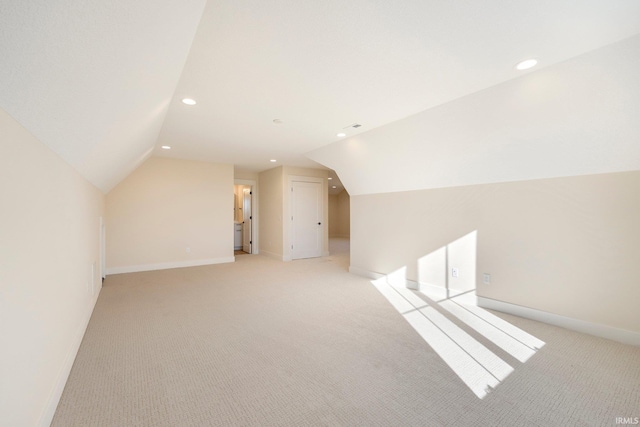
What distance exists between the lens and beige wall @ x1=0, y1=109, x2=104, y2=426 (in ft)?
3.65

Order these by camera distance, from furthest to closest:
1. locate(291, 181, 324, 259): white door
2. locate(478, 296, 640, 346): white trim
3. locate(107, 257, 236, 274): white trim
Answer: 1. locate(291, 181, 324, 259): white door
2. locate(107, 257, 236, 274): white trim
3. locate(478, 296, 640, 346): white trim

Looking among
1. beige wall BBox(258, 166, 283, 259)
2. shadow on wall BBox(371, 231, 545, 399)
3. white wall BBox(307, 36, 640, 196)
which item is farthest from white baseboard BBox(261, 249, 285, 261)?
white wall BBox(307, 36, 640, 196)

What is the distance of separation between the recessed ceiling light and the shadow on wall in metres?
1.99

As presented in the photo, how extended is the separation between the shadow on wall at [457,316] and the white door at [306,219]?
2.80 meters

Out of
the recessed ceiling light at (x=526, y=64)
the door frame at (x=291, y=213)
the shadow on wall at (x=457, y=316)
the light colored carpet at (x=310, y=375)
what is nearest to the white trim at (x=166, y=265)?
the door frame at (x=291, y=213)

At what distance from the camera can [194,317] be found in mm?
3154

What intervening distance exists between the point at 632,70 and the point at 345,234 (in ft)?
39.2

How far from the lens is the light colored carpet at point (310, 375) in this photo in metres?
1.61

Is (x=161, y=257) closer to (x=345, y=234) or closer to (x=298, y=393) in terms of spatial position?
(x=298, y=393)

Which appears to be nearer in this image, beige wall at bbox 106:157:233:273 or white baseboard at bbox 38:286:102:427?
white baseboard at bbox 38:286:102:427

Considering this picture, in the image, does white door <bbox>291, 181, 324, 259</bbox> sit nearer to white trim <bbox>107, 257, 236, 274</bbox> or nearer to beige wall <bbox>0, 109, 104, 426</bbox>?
white trim <bbox>107, 257, 236, 274</bbox>

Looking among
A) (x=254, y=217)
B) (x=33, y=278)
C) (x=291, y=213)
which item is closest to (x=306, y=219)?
(x=291, y=213)

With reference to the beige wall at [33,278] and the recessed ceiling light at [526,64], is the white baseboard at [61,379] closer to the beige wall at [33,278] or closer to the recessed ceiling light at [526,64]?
the beige wall at [33,278]

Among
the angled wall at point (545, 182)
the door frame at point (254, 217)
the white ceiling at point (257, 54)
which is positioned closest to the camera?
the white ceiling at point (257, 54)
